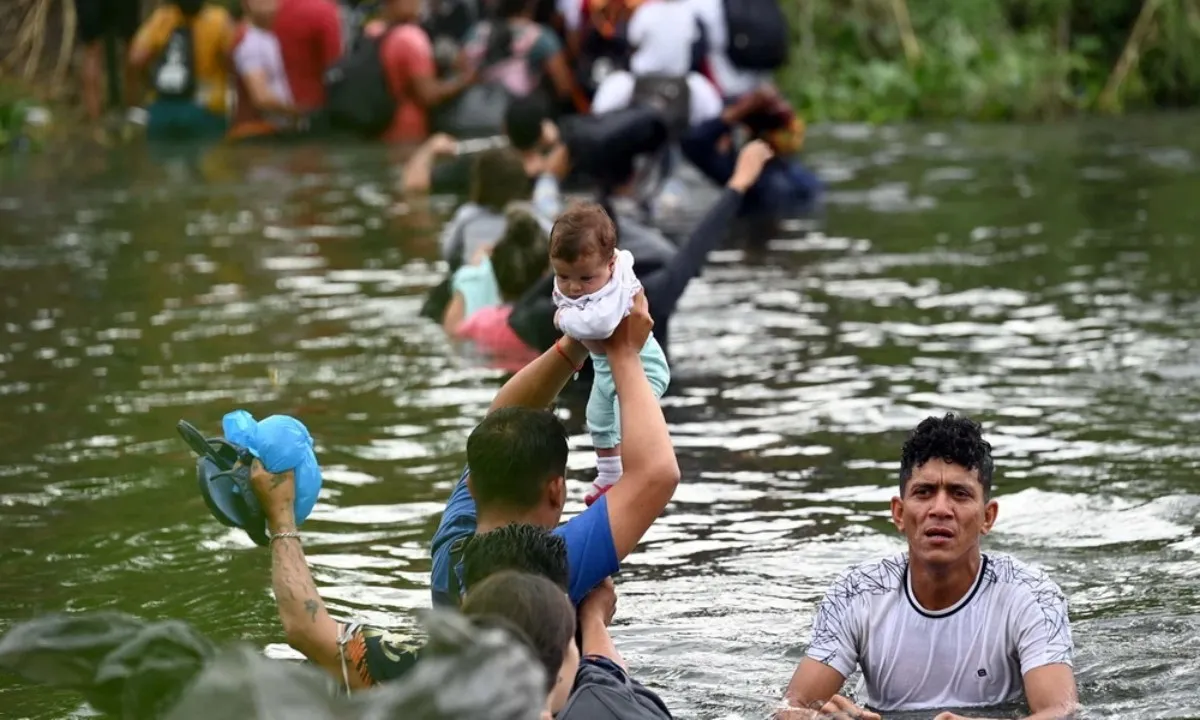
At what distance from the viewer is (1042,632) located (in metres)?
5.91

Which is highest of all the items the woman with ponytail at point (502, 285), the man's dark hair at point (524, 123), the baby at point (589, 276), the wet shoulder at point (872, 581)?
the baby at point (589, 276)

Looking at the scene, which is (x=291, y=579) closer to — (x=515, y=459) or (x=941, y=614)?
(x=515, y=459)

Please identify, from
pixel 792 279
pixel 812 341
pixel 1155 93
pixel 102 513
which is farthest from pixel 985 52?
pixel 102 513

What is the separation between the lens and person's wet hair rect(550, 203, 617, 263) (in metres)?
5.60

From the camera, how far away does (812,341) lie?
Result: 472 inches

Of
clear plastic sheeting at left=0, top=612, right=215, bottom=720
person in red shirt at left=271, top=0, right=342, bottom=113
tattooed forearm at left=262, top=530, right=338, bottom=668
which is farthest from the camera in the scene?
person in red shirt at left=271, top=0, right=342, bottom=113

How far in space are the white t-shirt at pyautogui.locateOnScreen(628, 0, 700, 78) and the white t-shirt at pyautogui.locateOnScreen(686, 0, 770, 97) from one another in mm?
211

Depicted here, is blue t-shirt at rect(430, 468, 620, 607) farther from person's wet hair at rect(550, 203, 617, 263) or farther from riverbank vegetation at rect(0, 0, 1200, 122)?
riverbank vegetation at rect(0, 0, 1200, 122)

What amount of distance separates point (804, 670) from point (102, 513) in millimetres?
3825

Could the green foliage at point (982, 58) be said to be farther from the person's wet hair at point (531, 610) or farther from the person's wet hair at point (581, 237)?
the person's wet hair at point (531, 610)

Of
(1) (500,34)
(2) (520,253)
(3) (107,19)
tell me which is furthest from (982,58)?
(2) (520,253)

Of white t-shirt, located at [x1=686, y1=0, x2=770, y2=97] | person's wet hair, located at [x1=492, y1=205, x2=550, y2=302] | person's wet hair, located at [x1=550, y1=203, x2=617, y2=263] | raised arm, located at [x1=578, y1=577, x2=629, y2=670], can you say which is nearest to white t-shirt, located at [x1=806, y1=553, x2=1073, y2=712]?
raised arm, located at [x1=578, y1=577, x2=629, y2=670]

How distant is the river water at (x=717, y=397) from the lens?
25.0ft

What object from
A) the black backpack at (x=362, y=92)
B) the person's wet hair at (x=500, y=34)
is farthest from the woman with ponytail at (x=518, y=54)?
the black backpack at (x=362, y=92)
